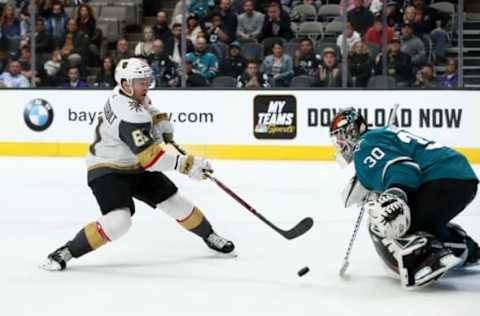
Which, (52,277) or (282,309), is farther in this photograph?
(52,277)

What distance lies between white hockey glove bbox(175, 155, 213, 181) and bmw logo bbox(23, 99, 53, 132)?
19.7ft

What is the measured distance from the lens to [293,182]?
7859mm

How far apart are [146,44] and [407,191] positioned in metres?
6.68

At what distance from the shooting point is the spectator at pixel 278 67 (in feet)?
31.9

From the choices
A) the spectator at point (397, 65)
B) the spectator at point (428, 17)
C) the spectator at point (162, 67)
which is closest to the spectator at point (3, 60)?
the spectator at point (162, 67)

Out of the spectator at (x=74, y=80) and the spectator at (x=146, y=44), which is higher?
the spectator at (x=146, y=44)

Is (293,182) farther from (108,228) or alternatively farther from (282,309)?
(282,309)

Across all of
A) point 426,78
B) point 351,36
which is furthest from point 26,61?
point 426,78

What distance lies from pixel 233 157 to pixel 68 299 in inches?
230

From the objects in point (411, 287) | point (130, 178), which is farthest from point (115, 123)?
point (411, 287)

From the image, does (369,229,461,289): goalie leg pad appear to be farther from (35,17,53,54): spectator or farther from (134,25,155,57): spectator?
(35,17,53,54): spectator

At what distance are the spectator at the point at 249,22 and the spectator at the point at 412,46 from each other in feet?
4.75

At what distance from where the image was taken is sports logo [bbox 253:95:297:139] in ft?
31.4

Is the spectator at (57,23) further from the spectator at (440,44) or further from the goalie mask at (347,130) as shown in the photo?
the goalie mask at (347,130)
